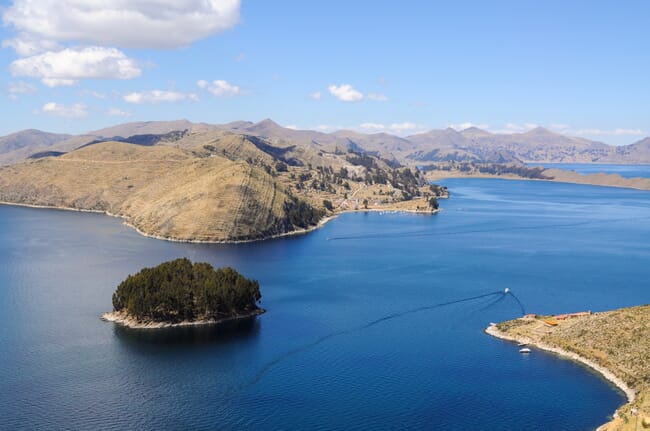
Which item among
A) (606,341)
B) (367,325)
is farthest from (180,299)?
(606,341)

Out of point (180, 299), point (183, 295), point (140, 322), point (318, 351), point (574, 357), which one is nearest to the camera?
point (574, 357)

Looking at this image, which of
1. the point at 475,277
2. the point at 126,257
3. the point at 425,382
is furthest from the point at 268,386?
the point at 126,257

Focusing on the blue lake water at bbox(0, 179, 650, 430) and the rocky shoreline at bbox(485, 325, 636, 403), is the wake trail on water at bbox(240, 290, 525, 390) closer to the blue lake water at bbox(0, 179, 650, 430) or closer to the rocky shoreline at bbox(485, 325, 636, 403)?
the blue lake water at bbox(0, 179, 650, 430)

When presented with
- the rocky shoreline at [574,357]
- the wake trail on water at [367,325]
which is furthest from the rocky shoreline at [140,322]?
the rocky shoreline at [574,357]

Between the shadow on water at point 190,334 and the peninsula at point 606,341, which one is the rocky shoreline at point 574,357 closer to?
the peninsula at point 606,341

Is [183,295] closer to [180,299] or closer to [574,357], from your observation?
[180,299]

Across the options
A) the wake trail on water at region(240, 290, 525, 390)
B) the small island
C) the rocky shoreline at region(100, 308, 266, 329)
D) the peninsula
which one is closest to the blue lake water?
the wake trail on water at region(240, 290, 525, 390)

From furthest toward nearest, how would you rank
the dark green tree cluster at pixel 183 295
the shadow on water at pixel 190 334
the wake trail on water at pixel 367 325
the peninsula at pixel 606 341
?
the dark green tree cluster at pixel 183 295, the shadow on water at pixel 190 334, the wake trail on water at pixel 367 325, the peninsula at pixel 606 341
